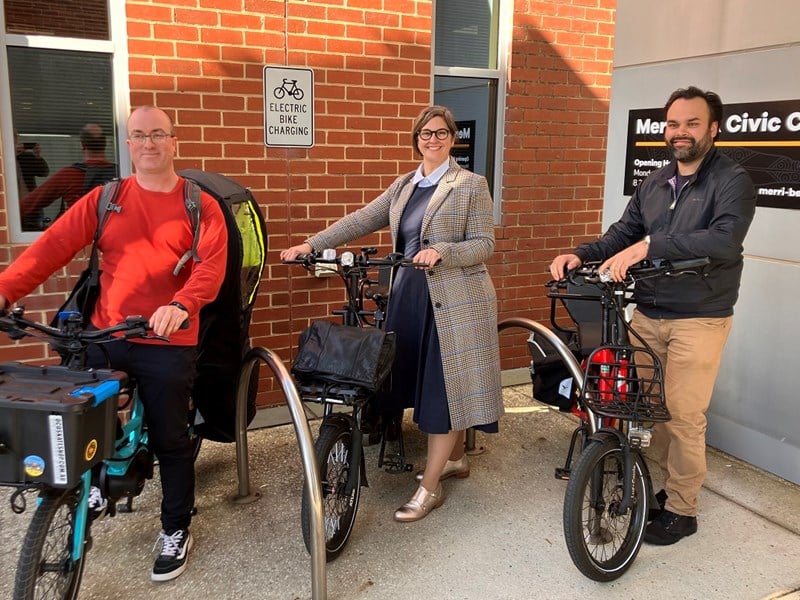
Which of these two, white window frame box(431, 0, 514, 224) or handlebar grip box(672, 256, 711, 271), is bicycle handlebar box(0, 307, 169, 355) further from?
white window frame box(431, 0, 514, 224)

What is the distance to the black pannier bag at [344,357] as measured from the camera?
301 cm

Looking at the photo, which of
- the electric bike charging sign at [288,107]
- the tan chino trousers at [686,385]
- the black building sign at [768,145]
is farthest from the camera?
the electric bike charging sign at [288,107]

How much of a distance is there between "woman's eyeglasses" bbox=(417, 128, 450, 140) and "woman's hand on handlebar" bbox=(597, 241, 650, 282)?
3.12 ft

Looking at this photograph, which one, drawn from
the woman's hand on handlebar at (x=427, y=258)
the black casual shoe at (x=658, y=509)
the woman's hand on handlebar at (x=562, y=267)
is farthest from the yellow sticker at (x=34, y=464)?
the black casual shoe at (x=658, y=509)

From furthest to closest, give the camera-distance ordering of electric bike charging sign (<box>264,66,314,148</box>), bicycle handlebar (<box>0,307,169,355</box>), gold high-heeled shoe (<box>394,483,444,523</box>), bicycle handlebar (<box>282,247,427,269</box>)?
electric bike charging sign (<box>264,66,314,148</box>) < gold high-heeled shoe (<box>394,483,444,523</box>) < bicycle handlebar (<box>282,247,427,269</box>) < bicycle handlebar (<box>0,307,169,355</box>)

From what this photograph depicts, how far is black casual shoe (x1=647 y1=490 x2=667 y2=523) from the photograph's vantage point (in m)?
3.43

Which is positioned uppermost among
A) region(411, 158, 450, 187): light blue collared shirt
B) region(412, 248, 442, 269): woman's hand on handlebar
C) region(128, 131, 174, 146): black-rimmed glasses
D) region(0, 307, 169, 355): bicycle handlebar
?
region(128, 131, 174, 146): black-rimmed glasses

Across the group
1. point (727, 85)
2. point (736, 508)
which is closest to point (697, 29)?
point (727, 85)

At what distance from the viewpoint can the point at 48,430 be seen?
2.30m

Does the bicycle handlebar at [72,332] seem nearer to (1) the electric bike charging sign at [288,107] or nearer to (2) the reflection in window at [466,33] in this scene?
(1) the electric bike charging sign at [288,107]

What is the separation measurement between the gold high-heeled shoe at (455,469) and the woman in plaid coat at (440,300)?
305 mm

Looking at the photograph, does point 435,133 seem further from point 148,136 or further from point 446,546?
point 446,546

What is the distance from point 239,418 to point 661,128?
3.02 meters

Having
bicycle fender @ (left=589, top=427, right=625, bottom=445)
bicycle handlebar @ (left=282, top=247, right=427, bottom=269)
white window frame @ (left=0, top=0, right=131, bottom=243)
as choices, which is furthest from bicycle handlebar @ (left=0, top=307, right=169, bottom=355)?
bicycle fender @ (left=589, top=427, right=625, bottom=445)
